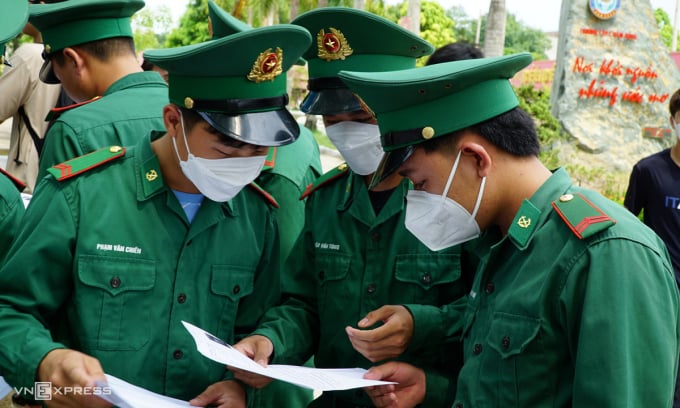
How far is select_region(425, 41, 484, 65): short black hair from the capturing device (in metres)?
3.29

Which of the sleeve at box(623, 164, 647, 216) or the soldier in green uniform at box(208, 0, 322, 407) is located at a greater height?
the soldier in green uniform at box(208, 0, 322, 407)

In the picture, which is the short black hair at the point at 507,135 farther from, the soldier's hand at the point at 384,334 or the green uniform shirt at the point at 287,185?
the green uniform shirt at the point at 287,185

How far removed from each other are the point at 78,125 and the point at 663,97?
1169 cm

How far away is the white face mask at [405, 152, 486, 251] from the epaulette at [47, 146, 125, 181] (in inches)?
37.5

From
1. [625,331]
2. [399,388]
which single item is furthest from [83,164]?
[625,331]

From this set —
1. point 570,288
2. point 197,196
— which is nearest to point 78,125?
point 197,196

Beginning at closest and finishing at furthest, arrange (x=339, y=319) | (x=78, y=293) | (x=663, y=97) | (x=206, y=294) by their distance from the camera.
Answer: (x=78, y=293)
(x=206, y=294)
(x=339, y=319)
(x=663, y=97)

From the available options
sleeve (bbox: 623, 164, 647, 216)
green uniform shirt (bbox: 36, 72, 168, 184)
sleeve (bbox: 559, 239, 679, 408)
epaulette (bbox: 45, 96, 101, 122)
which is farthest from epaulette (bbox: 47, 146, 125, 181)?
sleeve (bbox: 623, 164, 647, 216)

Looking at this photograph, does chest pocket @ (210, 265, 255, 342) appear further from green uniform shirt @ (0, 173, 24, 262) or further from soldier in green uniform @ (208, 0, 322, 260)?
green uniform shirt @ (0, 173, 24, 262)

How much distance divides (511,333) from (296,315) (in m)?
0.93

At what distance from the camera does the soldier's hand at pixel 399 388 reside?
222 centimetres

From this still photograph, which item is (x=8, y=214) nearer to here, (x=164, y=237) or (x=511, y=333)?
(x=164, y=237)

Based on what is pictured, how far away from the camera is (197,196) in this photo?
2.40 m

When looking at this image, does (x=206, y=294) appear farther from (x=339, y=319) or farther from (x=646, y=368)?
(x=646, y=368)
